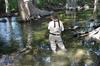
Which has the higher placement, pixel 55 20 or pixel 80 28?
pixel 55 20

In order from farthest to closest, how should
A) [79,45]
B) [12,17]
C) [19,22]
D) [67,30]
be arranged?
[12,17], [19,22], [67,30], [79,45]

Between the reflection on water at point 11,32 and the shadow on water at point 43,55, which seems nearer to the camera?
the shadow on water at point 43,55

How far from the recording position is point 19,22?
22000 mm

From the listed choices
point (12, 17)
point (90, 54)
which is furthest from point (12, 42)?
point (12, 17)

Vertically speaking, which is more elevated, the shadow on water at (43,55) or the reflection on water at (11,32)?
the shadow on water at (43,55)

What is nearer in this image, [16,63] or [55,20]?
[16,63]

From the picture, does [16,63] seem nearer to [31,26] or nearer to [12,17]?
[31,26]

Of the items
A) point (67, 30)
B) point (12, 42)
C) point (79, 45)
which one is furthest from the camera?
point (67, 30)

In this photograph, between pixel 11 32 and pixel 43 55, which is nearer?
pixel 43 55

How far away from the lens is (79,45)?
534 inches

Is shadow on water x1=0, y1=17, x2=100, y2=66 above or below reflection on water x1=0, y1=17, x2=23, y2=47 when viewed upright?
above

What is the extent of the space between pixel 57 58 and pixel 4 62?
7.53 feet

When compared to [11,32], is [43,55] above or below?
above

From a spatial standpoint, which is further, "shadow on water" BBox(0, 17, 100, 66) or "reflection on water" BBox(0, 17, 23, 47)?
"reflection on water" BBox(0, 17, 23, 47)
